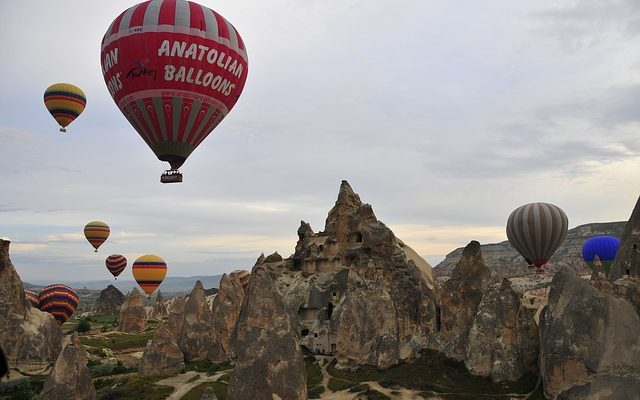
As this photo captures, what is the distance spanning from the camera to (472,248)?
3659 cm

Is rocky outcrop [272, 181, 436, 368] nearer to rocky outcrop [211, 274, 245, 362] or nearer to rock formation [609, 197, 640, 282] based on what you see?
rocky outcrop [211, 274, 245, 362]

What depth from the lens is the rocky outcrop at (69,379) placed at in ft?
87.2

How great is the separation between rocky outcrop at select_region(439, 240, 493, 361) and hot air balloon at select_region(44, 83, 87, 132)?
45.5 metres

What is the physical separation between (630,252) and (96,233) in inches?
3042

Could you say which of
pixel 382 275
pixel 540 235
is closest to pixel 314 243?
pixel 382 275

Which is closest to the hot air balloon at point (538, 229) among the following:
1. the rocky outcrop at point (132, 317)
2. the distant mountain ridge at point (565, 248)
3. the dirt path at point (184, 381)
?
the dirt path at point (184, 381)

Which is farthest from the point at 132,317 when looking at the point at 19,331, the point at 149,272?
the point at 19,331

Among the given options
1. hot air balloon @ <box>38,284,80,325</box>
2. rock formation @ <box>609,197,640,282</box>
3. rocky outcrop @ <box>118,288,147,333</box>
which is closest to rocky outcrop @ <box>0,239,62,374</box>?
hot air balloon @ <box>38,284,80,325</box>

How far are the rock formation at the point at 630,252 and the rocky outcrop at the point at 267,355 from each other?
19449 millimetres

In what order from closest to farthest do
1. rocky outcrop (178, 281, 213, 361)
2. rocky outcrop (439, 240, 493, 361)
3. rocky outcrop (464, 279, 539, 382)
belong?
rocky outcrop (464, 279, 539, 382) → rocky outcrop (439, 240, 493, 361) → rocky outcrop (178, 281, 213, 361)

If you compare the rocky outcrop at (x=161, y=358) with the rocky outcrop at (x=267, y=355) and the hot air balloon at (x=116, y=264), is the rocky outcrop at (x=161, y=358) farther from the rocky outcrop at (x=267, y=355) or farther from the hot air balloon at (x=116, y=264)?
the hot air balloon at (x=116, y=264)

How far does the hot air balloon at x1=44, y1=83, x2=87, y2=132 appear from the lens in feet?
180

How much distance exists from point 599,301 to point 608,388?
4.20 meters

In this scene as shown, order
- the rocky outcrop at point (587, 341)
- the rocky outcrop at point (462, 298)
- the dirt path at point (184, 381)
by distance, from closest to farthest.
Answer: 1. the rocky outcrop at point (587, 341)
2. the dirt path at point (184, 381)
3. the rocky outcrop at point (462, 298)
